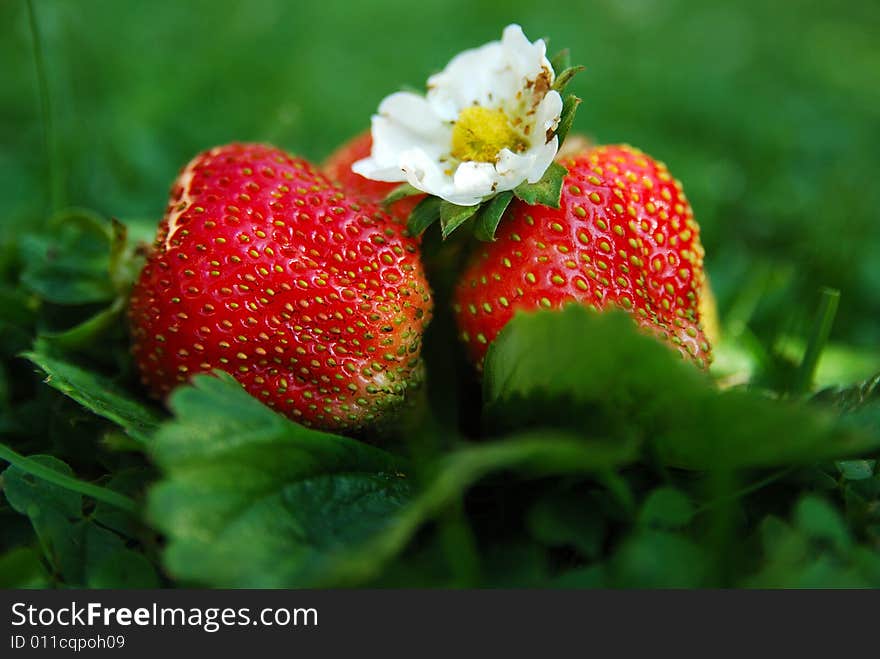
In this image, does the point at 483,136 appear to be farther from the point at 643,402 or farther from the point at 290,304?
the point at 643,402

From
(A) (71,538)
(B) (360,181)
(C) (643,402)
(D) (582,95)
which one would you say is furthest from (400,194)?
(D) (582,95)

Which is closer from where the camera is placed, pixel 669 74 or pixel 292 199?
pixel 292 199

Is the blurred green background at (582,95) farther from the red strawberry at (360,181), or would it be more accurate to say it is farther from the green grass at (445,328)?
the red strawberry at (360,181)

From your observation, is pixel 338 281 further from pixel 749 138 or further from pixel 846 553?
pixel 749 138

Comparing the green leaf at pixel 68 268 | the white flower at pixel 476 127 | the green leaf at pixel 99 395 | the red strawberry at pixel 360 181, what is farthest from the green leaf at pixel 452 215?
the green leaf at pixel 68 268

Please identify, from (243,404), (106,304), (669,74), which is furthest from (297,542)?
(669,74)

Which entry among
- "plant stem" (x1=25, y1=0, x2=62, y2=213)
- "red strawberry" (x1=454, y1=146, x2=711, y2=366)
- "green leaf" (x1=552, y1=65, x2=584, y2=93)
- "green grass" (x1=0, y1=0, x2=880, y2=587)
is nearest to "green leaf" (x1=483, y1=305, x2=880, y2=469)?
→ "green grass" (x1=0, y1=0, x2=880, y2=587)
